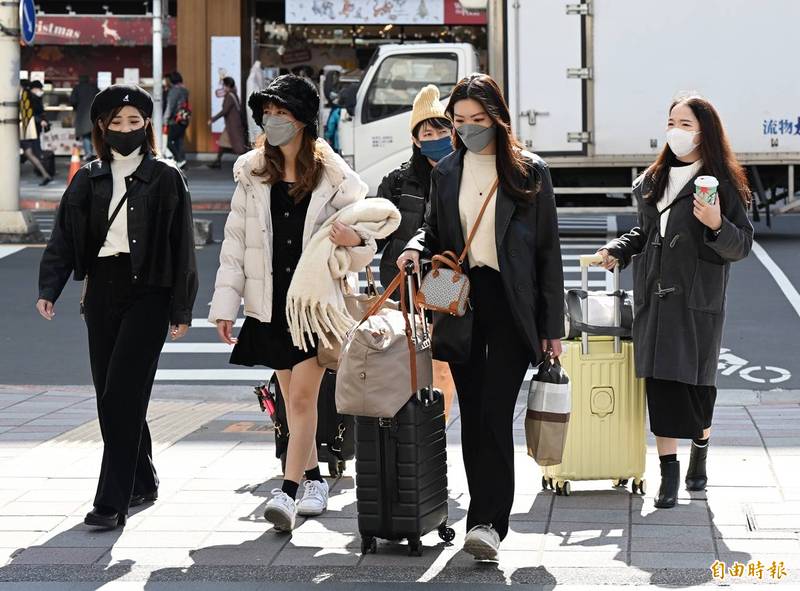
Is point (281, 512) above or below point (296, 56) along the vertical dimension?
below

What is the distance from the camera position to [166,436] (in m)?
8.18

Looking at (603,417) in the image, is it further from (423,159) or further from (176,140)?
(176,140)

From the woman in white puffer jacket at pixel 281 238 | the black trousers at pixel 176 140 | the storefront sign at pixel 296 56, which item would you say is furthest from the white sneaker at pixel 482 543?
the storefront sign at pixel 296 56

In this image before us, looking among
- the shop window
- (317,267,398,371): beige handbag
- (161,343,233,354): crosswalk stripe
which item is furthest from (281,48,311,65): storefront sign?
(317,267,398,371): beige handbag

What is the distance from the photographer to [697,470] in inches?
262

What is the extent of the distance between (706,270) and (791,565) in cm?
146

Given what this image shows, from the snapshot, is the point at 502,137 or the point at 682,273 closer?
the point at 502,137

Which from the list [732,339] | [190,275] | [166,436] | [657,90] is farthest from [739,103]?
[190,275]

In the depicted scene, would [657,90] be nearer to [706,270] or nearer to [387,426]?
[706,270]

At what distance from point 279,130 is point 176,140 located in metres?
20.3

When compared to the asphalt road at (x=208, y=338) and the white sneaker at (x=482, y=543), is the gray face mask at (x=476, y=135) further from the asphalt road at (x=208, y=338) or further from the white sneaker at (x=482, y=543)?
the asphalt road at (x=208, y=338)

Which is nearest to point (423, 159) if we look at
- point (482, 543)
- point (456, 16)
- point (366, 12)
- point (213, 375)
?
point (482, 543)

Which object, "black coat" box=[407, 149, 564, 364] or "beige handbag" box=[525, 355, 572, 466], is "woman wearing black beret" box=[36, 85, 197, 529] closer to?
"black coat" box=[407, 149, 564, 364]

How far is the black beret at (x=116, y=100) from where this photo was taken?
621 centimetres
